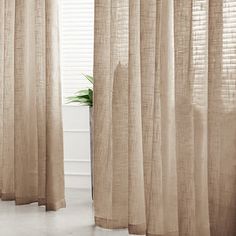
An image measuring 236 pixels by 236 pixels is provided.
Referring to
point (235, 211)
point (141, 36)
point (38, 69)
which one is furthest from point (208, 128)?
point (38, 69)

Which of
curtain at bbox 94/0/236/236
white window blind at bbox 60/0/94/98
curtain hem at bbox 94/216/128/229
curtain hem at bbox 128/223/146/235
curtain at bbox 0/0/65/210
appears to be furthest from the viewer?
white window blind at bbox 60/0/94/98

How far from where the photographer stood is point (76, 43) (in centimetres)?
320

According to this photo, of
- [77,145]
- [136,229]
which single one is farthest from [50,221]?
[77,145]

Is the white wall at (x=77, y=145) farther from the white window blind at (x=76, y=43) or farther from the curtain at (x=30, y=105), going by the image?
the curtain at (x=30, y=105)

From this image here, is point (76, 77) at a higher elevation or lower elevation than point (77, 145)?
higher

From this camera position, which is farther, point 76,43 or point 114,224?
point 76,43

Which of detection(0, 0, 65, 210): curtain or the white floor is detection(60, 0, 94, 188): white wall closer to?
the white floor

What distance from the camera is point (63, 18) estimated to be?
10.5 feet

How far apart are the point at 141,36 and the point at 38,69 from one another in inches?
27.5

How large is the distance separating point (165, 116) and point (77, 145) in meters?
1.21

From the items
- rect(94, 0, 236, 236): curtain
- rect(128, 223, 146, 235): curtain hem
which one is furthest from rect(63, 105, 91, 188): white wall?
rect(128, 223, 146, 235): curtain hem

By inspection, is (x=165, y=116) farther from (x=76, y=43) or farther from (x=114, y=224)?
(x=76, y=43)

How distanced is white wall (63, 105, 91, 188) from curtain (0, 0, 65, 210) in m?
0.47

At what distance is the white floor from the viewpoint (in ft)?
7.41
